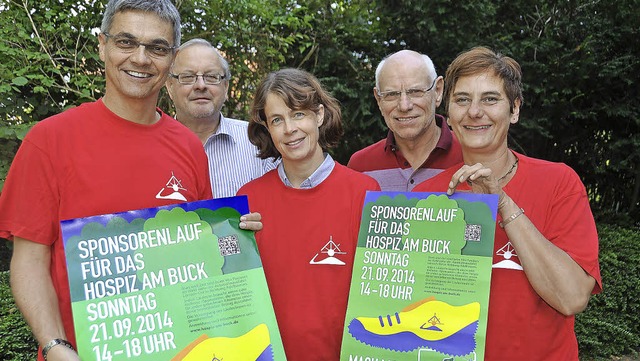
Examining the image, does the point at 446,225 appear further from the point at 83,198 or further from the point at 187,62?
the point at 187,62

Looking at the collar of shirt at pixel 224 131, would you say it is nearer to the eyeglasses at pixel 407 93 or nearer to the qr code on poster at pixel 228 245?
the eyeglasses at pixel 407 93

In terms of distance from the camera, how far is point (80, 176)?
225 cm

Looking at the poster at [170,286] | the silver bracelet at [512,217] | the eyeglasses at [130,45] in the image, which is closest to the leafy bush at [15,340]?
the poster at [170,286]

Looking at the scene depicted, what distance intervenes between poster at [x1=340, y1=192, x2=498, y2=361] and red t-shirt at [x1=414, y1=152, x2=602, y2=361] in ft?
0.44

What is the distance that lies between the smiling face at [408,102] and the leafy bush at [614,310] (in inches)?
140

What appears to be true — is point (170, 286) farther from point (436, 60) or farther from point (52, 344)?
point (436, 60)

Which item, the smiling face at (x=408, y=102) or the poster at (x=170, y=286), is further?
the smiling face at (x=408, y=102)

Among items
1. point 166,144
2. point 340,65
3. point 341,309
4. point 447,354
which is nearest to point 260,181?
point 166,144

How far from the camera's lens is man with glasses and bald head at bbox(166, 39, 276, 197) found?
377 centimetres

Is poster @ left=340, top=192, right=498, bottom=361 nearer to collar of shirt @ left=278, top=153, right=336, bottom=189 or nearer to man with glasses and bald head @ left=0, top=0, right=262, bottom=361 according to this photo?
collar of shirt @ left=278, top=153, right=336, bottom=189

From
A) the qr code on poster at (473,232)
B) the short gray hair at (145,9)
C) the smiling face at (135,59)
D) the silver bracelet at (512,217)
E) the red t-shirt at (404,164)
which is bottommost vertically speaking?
the qr code on poster at (473,232)

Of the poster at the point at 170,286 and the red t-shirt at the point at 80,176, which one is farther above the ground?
the red t-shirt at the point at 80,176

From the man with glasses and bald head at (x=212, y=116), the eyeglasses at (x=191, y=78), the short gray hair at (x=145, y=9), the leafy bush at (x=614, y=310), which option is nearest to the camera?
the short gray hair at (x=145, y=9)

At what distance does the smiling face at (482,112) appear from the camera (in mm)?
2518
